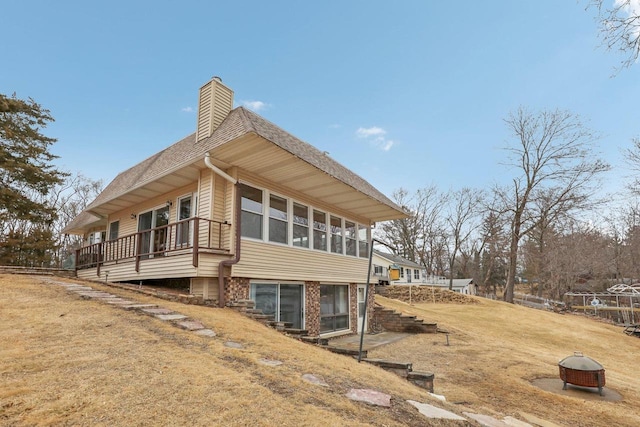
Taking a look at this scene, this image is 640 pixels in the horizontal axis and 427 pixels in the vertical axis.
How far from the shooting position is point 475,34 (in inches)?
514

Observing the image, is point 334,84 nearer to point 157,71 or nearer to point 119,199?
point 157,71

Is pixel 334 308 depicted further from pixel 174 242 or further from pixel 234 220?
pixel 174 242

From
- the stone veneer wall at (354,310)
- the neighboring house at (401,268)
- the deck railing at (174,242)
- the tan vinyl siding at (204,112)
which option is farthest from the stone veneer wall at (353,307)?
the neighboring house at (401,268)

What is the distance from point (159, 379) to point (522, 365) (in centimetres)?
864

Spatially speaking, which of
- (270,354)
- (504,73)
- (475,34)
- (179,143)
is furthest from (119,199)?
(504,73)

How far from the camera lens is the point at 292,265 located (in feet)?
31.6

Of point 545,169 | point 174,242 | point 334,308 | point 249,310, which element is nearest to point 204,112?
point 174,242

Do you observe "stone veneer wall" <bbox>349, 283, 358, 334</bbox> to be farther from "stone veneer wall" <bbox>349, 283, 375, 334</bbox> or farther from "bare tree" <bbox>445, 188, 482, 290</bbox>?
"bare tree" <bbox>445, 188, 482, 290</bbox>

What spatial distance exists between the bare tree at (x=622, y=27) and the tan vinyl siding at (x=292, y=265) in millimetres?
7505

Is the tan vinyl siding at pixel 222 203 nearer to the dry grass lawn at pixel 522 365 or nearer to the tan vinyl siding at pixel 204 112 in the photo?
the tan vinyl siding at pixel 204 112

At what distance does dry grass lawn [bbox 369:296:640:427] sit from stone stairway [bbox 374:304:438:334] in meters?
0.63

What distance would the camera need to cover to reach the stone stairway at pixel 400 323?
1283 cm

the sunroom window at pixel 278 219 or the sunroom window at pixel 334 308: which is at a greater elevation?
the sunroom window at pixel 278 219

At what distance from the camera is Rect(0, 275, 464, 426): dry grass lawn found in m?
2.68
